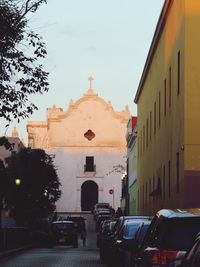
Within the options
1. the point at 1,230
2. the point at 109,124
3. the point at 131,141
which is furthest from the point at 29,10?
the point at 109,124

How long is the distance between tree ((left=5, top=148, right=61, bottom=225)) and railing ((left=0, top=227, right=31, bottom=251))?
3448 mm

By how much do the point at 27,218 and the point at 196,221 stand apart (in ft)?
154

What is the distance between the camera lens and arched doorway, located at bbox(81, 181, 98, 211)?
107m

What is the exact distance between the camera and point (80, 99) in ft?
369

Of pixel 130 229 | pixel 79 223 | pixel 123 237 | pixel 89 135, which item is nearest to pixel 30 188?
pixel 79 223

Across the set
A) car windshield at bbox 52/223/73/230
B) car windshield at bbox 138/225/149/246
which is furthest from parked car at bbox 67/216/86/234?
car windshield at bbox 138/225/149/246

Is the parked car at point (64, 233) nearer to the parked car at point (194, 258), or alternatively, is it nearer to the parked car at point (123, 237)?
the parked car at point (123, 237)

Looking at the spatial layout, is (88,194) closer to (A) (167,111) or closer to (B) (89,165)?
(B) (89,165)

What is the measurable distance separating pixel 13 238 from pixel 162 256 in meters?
34.5

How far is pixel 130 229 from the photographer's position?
74.2ft

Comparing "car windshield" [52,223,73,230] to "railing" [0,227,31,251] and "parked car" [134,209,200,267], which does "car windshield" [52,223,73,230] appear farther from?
"parked car" [134,209,200,267]

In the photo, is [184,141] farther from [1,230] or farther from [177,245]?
[177,245]

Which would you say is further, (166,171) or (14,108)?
(166,171)

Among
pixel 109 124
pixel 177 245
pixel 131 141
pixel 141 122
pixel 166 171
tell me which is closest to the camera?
pixel 177 245
